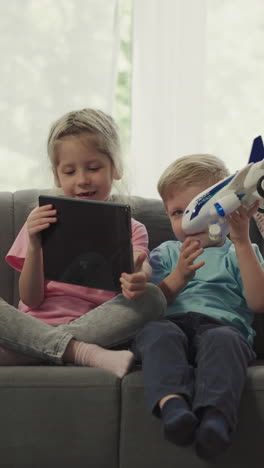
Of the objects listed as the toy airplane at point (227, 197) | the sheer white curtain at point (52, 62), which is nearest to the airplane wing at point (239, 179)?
the toy airplane at point (227, 197)

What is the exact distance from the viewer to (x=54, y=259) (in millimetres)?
1634

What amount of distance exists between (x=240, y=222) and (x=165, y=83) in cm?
145

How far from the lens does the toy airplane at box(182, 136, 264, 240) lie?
1.45m

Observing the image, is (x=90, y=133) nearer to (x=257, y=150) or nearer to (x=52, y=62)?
(x=257, y=150)

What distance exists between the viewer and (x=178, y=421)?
4.01 feet

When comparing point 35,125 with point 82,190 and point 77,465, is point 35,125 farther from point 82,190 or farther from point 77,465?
point 77,465

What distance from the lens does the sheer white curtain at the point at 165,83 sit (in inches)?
112

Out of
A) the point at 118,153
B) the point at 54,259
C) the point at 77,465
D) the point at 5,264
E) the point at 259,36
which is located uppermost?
the point at 259,36

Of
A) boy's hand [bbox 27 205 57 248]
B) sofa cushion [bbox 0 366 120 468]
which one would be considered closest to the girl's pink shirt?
boy's hand [bbox 27 205 57 248]

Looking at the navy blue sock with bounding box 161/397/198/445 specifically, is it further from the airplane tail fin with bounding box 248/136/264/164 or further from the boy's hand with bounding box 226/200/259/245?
the airplane tail fin with bounding box 248/136/264/164

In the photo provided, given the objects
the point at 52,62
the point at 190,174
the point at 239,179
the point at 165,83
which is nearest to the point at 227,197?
the point at 239,179

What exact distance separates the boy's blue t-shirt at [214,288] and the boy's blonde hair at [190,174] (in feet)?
0.57

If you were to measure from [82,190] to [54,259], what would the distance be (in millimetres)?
234

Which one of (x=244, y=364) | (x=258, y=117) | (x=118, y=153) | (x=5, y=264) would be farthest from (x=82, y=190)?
(x=258, y=117)
